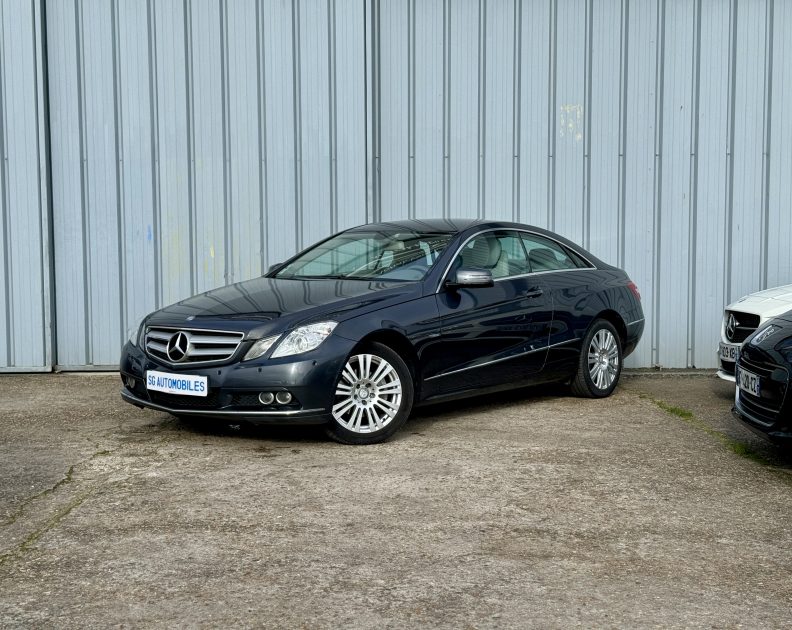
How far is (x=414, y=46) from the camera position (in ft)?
36.8

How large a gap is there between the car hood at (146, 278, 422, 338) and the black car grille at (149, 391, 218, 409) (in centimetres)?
45

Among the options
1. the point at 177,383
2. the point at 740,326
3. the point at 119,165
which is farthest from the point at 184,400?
the point at 119,165

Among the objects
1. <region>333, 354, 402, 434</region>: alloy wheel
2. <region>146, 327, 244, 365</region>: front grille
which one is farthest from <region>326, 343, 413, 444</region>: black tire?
<region>146, 327, 244, 365</region>: front grille

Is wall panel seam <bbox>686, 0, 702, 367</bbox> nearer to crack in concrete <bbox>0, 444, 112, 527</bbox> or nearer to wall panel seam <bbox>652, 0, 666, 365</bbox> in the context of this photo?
wall panel seam <bbox>652, 0, 666, 365</bbox>

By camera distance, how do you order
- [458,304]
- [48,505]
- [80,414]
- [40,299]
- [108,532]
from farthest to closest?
[40,299] → [80,414] → [458,304] → [48,505] → [108,532]

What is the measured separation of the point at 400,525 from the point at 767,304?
4.85 meters

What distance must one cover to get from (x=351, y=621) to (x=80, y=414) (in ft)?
16.6

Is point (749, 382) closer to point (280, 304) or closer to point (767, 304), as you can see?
point (767, 304)

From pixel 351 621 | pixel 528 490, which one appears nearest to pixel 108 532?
pixel 351 621

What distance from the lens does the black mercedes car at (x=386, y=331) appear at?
6.74m

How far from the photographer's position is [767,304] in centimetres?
879

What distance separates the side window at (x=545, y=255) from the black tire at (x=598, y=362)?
536 mm

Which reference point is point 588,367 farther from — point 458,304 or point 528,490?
point 528,490

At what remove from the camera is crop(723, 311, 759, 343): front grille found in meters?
8.74
